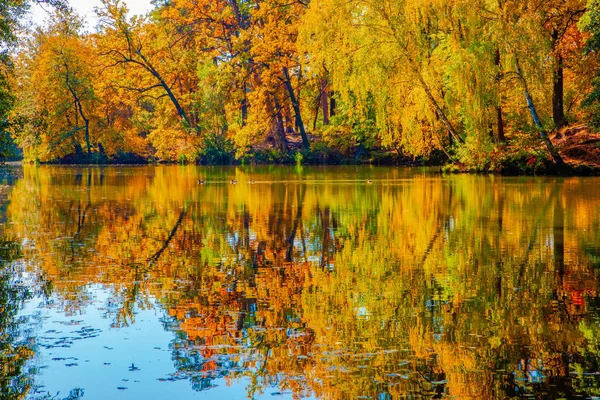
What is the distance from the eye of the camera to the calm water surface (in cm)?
493

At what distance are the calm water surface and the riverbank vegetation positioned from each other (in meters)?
12.8

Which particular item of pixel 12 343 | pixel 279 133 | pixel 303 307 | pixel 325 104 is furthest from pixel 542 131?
pixel 325 104

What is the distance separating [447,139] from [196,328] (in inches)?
1101

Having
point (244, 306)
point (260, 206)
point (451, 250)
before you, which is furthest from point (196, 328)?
point (260, 206)

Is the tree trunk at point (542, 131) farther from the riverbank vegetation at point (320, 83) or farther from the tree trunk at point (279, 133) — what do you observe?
the tree trunk at point (279, 133)

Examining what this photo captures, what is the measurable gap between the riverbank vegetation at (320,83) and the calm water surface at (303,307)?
12.8 meters

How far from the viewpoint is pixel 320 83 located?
47.9 metres

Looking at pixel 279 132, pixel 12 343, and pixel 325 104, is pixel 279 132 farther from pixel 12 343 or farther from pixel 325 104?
pixel 12 343

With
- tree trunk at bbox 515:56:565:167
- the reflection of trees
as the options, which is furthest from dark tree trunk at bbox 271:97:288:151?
the reflection of trees

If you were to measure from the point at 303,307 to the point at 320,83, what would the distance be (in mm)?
41914

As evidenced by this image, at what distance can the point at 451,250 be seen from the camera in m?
10.2

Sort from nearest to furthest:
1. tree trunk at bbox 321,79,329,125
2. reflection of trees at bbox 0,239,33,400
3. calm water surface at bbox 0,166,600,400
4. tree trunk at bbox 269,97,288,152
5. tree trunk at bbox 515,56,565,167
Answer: reflection of trees at bbox 0,239,33,400, calm water surface at bbox 0,166,600,400, tree trunk at bbox 515,56,565,167, tree trunk at bbox 269,97,288,152, tree trunk at bbox 321,79,329,125

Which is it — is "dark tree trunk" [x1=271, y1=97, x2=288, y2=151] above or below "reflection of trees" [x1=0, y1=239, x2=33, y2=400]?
above

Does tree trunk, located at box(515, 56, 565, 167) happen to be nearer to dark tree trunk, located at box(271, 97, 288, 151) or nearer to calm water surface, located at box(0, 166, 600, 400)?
calm water surface, located at box(0, 166, 600, 400)
